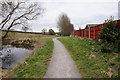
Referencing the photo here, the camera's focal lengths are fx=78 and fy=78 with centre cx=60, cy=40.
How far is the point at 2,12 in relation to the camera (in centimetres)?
796

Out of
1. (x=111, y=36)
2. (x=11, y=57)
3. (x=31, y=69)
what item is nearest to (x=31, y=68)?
(x=31, y=69)

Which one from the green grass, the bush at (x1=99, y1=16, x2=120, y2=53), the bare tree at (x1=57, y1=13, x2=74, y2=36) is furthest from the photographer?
the bare tree at (x1=57, y1=13, x2=74, y2=36)

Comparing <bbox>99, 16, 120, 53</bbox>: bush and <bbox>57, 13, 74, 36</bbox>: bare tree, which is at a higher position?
<bbox>57, 13, 74, 36</bbox>: bare tree

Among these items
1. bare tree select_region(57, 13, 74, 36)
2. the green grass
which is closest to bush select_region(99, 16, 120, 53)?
the green grass

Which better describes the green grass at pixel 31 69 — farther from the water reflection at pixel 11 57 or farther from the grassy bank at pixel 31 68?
the water reflection at pixel 11 57

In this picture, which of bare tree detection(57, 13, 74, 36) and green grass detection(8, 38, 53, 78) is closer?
green grass detection(8, 38, 53, 78)

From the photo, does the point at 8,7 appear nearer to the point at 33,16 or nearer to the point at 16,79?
the point at 33,16

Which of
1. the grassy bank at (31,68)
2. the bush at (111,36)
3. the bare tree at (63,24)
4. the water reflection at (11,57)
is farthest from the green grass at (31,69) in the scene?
the bare tree at (63,24)

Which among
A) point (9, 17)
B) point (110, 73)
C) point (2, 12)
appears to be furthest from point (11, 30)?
point (110, 73)

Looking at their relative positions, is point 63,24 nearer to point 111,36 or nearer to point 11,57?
point 11,57

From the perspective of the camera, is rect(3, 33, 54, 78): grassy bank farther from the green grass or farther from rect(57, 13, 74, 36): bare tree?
rect(57, 13, 74, 36): bare tree

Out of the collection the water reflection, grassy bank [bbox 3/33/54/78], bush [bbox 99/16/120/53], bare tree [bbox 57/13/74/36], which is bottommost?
the water reflection

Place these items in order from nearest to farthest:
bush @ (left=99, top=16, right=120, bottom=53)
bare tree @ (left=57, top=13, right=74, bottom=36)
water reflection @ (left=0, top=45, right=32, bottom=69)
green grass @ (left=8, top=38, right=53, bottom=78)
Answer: green grass @ (left=8, top=38, right=53, bottom=78) → bush @ (left=99, top=16, right=120, bottom=53) → water reflection @ (left=0, top=45, right=32, bottom=69) → bare tree @ (left=57, top=13, right=74, bottom=36)

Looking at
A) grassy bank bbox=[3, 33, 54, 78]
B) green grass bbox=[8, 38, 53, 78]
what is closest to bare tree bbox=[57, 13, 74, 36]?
grassy bank bbox=[3, 33, 54, 78]
